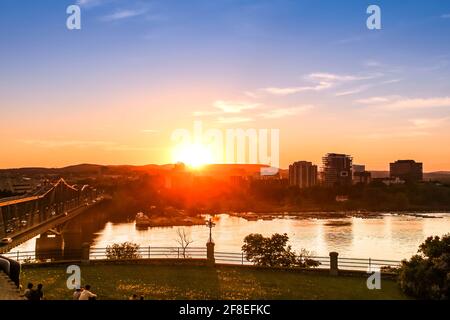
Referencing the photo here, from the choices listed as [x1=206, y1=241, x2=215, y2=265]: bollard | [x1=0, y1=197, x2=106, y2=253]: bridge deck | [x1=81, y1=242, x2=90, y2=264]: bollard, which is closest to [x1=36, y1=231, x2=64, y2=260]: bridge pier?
[x1=0, y1=197, x2=106, y2=253]: bridge deck

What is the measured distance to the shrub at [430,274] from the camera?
21.4 m

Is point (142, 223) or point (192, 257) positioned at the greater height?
point (192, 257)

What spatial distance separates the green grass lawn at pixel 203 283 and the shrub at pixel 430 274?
78 centimetres

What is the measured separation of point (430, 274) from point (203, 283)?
10.2m

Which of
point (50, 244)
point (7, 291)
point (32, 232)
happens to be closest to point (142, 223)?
point (50, 244)

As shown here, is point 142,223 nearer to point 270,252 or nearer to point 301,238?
point 301,238

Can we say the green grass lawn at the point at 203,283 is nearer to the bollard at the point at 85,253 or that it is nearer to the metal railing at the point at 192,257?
the bollard at the point at 85,253

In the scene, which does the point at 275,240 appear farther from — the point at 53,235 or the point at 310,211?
the point at 310,211

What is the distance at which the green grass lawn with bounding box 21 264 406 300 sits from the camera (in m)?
22.6

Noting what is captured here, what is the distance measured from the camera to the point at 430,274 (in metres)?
21.8

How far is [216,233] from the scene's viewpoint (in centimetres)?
10700

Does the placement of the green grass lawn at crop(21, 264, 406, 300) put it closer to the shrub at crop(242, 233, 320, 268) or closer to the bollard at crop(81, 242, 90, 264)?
the bollard at crop(81, 242, 90, 264)

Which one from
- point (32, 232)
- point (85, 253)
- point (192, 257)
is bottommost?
point (192, 257)
